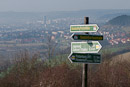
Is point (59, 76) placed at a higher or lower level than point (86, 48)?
lower

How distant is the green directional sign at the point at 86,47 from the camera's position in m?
5.43

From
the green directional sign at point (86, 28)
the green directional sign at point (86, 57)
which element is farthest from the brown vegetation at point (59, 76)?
the green directional sign at point (86, 28)

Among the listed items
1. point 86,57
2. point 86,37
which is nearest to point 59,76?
point 86,57

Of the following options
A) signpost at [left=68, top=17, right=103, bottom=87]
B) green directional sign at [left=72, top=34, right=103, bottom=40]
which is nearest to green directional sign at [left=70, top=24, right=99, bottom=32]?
signpost at [left=68, top=17, right=103, bottom=87]

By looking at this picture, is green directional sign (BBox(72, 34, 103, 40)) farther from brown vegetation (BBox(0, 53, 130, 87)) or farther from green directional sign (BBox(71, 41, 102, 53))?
brown vegetation (BBox(0, 53, 130, 87))

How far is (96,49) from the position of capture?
5438 mm

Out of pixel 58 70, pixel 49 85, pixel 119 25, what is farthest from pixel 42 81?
pixel 119 25

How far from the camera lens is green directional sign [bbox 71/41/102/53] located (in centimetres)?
543

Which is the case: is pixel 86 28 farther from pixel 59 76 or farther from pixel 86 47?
pixel 59 76

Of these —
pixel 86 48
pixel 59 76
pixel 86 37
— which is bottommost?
pixel 59 76

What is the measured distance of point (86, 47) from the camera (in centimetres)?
555

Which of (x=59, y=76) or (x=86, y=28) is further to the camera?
(x=59, y=76)

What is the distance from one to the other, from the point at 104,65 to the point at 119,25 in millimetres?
51752

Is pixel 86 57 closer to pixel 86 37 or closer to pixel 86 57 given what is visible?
pixel 86 57
